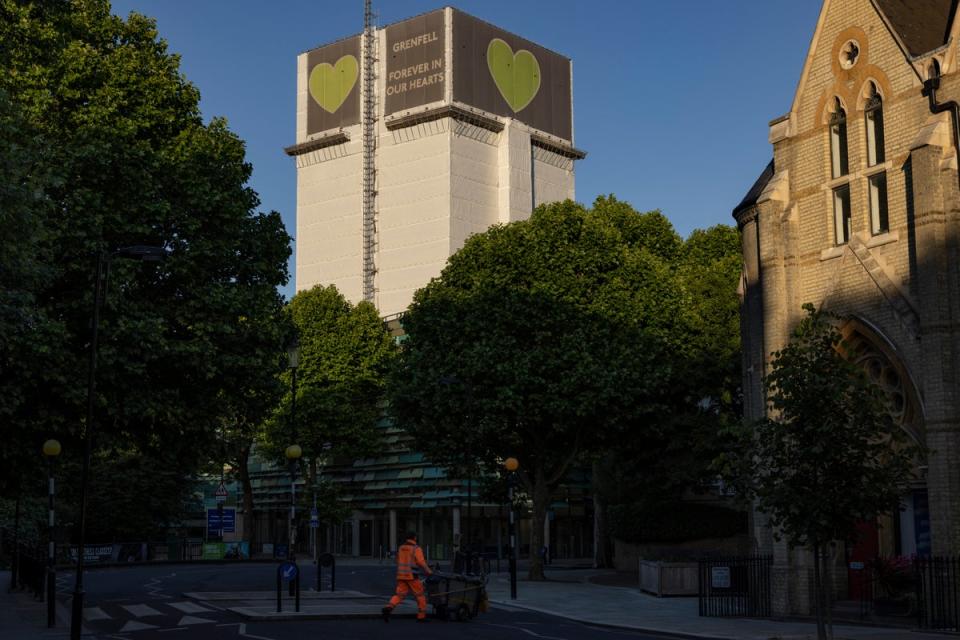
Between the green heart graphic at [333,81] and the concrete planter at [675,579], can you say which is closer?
the concrete planter at [675,579]

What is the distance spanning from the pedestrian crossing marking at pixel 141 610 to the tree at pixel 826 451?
1587 centimetres

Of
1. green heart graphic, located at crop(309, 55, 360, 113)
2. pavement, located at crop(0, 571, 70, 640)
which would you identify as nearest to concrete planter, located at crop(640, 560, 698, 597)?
pavement, located at crop(0, 571, 70, 640)

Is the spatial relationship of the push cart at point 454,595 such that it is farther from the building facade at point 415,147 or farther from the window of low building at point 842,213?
the building facade at point 415,147

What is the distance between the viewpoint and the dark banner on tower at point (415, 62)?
96625mm

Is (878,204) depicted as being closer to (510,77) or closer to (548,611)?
(548,611)

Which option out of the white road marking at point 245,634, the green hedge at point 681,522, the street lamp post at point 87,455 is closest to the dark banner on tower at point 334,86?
the green hedge at point 681,522

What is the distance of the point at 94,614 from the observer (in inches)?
1141

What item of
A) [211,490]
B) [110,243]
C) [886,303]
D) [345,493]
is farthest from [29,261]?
[211,490]

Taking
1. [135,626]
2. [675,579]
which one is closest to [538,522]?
[675,579]

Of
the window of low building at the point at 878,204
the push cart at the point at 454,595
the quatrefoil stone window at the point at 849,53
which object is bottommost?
the push cart at the point at 454,595

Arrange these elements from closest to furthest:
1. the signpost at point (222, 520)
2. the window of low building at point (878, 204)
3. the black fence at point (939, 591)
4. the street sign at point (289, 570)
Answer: the black fence at point (939, 591), the window of low building at point (878, 204), the street sign at point (289, 570), the signpost at point (222, 520)

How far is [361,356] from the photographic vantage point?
73375mm

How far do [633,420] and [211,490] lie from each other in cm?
6047

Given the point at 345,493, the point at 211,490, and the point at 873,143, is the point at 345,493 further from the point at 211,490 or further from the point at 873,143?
the point at 873,143
